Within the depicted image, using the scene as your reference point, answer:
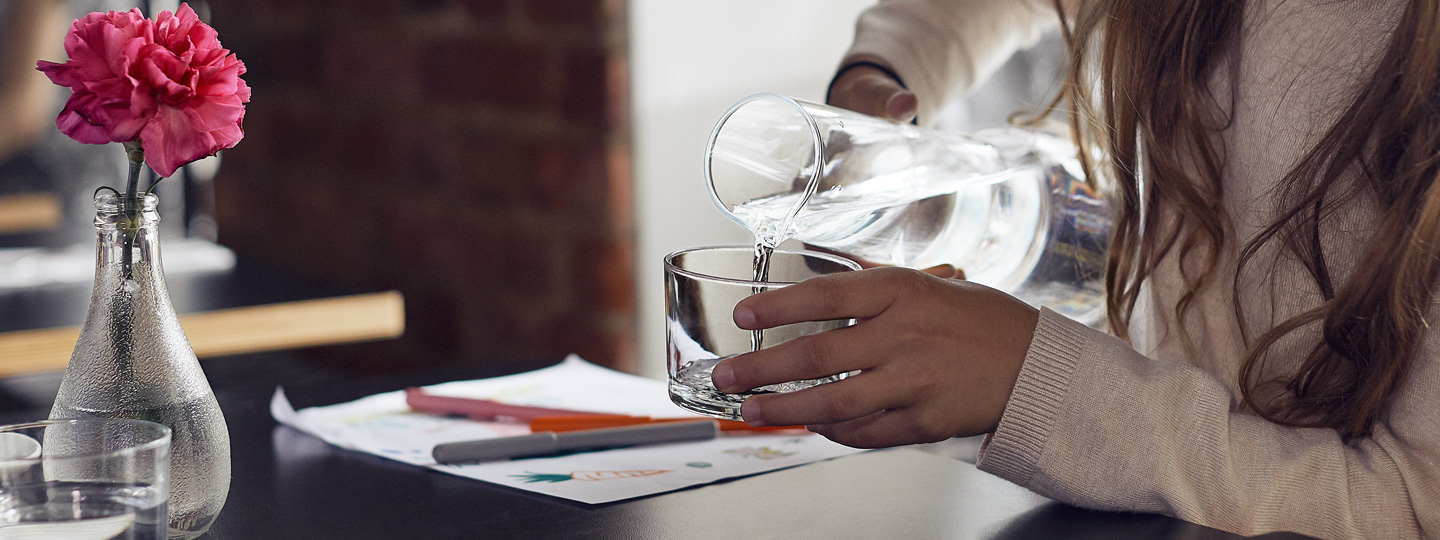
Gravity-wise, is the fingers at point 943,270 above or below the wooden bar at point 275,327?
above

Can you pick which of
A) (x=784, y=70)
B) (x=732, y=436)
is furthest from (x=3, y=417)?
(x=784, y=70)

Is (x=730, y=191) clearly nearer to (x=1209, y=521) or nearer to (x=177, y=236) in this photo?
(x=1209, y=521)

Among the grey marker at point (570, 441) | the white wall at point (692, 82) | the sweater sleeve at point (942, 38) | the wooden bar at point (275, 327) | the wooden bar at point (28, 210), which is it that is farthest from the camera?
the wooden bar at point (28, 210)

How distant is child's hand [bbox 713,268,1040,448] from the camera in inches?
21.0

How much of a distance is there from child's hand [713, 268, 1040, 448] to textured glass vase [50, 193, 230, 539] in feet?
0.71

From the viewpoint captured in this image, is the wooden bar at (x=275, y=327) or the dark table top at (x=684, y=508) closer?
the dark table top at (x=684, y=508)

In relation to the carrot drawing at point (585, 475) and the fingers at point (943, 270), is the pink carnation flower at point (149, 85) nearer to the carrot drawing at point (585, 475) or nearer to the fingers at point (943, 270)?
the carrot drawing at point (585, 475)

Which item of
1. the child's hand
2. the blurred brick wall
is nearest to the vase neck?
the child's hand

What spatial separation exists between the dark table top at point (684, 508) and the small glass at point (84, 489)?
0.27 ft

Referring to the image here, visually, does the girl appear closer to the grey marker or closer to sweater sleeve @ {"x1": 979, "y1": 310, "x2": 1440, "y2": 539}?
sweater sleeve @ {"x1": 979, "y1": 310, "x2": 1440, "y2": 539}

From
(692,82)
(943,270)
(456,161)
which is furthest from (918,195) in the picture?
(456,161)

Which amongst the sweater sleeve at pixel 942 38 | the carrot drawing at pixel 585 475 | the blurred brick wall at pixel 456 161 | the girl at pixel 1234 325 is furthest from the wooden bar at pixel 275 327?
the girl at pixel 1234 325

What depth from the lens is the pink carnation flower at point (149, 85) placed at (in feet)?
1.57

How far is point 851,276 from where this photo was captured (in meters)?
0.54
